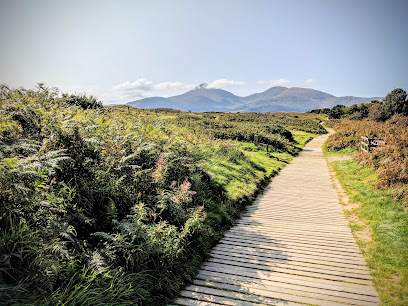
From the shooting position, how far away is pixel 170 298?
4.27 m

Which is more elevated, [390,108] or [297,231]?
[390,108]

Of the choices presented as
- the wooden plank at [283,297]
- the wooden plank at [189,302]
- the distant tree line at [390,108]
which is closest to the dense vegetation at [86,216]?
the wooden plank at [189,302]

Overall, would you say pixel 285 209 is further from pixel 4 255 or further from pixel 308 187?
pixel 4 255

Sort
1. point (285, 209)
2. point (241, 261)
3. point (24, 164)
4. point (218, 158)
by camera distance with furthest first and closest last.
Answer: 1. point (218, 158)
2. point (285, 209)
3. point (241, 261)
4. point (24, 164)

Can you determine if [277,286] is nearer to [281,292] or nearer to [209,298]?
[281,292]

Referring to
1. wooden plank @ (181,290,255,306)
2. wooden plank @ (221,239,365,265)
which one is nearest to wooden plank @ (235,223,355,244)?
wooden plank @ (221,239,365,265)

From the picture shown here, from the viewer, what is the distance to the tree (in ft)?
159

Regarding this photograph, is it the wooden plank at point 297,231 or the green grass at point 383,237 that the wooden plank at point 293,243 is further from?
the wooden plank at point 297,231

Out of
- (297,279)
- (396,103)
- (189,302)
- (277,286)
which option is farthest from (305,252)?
(396,103)

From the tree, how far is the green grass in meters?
47.6

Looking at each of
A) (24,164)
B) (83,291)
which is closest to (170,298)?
(83,291)

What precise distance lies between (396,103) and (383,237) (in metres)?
55.5

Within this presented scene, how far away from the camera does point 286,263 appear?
17.7 ft

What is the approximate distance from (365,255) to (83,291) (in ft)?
18.9
